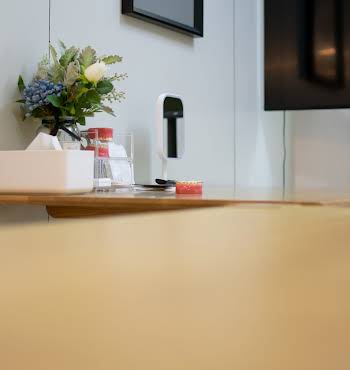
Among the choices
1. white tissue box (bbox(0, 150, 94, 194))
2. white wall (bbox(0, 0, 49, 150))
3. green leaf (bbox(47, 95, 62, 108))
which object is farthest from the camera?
white wall (bbox(0, 0, 49, 150))

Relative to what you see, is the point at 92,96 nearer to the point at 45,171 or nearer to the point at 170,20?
the point at 45,171

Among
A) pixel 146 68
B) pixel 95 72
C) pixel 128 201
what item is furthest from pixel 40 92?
pixel 146 68

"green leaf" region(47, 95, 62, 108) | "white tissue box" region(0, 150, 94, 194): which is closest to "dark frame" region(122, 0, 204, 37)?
"green leaf" region(47, 95, 62, 108)

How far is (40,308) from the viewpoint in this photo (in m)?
0.29

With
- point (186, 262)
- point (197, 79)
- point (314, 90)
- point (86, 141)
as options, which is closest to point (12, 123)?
point (86, 141)

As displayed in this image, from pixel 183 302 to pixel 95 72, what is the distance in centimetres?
159

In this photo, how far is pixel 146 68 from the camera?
105 inches

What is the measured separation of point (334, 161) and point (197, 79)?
1.44 m

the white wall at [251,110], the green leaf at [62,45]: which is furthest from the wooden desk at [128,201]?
the white wall at [251,110]

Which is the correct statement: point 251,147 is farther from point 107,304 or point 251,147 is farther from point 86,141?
point 107,304

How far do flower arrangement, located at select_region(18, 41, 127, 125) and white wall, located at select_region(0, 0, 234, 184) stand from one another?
12 centimetres

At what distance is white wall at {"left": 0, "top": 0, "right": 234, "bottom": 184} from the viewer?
78.2 inches

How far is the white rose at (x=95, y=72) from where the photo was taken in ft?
5.96

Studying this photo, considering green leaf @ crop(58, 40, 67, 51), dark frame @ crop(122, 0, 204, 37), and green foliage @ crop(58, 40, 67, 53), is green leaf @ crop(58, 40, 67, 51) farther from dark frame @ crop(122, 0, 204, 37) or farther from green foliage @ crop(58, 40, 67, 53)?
dark frame @ crop(122, 0, 204, 37)
